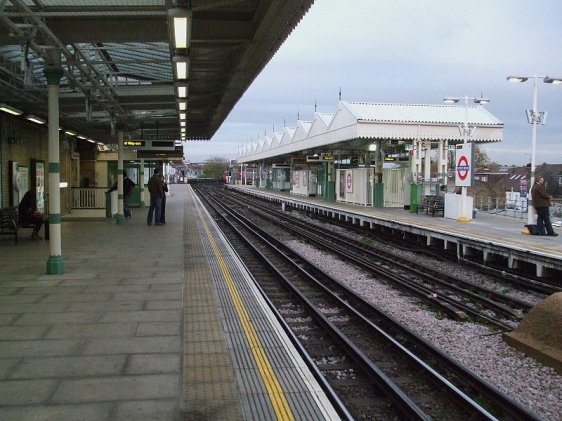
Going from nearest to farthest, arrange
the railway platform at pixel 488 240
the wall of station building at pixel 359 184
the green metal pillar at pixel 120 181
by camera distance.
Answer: the railway platform at pixel 488 240 < the green metal pillar at pixel 120 181 < the wall of station building at pixel 359 184

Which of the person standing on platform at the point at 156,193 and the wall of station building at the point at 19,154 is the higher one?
the wall of station building at the point at 19,154

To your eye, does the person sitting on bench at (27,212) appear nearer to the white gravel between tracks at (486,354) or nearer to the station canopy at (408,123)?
the white gravel between tracks at (486,354)

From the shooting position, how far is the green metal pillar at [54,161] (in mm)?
8391

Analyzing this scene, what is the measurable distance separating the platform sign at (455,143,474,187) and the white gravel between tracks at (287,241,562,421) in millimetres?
8643

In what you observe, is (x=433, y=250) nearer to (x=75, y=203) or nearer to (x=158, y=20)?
(x=158, y=20)

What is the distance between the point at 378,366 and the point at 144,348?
2426mm

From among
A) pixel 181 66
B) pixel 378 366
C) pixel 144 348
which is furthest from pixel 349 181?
pixel 144 348

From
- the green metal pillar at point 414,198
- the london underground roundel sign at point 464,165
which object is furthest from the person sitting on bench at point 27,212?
the green metal pillar at point 414,198

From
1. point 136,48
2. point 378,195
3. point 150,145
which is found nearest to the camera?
point 136,48

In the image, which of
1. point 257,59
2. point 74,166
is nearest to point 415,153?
point 257,59

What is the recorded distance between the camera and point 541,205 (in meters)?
13.4

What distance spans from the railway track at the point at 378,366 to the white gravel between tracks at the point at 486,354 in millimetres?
327

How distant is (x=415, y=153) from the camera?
21.8 m

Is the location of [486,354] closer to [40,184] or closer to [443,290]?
[443,290]
